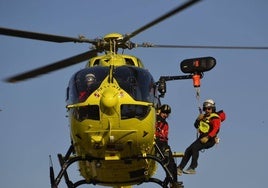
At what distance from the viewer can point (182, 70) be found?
2069 cm

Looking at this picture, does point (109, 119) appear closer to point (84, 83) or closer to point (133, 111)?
point (133, 111)

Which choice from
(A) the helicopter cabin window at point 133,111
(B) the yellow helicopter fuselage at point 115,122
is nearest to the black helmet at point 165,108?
(B) the yellow helicopter fuselage at point 115,122

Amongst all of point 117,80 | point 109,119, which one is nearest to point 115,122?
point 109,119

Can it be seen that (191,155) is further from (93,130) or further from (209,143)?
(93,130)

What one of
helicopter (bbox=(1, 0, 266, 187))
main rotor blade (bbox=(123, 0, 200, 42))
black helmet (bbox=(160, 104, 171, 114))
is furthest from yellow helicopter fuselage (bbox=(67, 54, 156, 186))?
black helmet (bbox=(160, 104, 171, 114))

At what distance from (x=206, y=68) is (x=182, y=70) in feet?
2.85

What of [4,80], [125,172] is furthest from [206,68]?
[4,80]

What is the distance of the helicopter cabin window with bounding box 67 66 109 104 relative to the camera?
57.1 ft

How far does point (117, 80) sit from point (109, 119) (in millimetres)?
1319

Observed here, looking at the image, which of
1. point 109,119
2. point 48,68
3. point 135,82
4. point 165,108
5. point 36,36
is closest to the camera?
point 109,119

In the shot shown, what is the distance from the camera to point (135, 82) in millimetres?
17781

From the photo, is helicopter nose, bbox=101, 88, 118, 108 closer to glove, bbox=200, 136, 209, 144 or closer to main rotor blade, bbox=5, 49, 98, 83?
main rotor blade, bbox=5, 49, 98, 83

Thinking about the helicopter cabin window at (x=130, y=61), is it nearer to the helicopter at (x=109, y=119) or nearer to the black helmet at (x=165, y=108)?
the helicopter at (x=109, y=119)

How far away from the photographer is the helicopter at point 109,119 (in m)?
16.8
